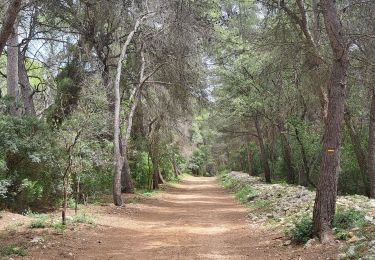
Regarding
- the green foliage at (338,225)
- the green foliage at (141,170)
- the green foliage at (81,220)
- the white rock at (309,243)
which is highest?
the green foliage at (141,170)

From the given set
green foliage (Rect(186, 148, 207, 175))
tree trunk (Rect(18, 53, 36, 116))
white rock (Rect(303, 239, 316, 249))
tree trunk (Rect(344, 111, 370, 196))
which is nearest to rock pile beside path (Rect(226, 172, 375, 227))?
white rock (Rect(303, 239, 316, 249))

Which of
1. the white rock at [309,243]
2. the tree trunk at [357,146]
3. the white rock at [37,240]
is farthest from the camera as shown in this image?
the tree trunk at [357,146]

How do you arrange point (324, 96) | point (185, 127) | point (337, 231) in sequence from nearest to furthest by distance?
1. point (337, 231)
2. point (324, 96)
3. point (185, 127)

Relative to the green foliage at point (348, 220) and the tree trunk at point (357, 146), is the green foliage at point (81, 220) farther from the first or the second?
the tree trunk at point (357, 146)

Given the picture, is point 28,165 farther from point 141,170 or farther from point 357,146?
point 141,170

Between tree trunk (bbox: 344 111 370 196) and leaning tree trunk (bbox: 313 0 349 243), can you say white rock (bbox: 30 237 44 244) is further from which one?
tree trunk (bbox: 344 111 370 196)

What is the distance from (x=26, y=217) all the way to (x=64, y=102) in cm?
708

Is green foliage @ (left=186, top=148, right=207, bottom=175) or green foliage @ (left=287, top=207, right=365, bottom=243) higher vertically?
green foliage @ (left=186, top=148, right=207, bottom=175)

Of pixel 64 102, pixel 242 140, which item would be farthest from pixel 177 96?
pixel 242 140

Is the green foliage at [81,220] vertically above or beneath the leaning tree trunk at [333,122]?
beneath

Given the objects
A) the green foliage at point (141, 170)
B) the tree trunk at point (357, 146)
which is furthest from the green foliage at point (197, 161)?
the tree trunk at point (357, 146)

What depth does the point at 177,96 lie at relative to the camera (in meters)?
20.2

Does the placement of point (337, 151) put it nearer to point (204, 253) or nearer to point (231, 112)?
point (204, 253)

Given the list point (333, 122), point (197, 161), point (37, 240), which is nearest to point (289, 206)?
point (333, 122)
